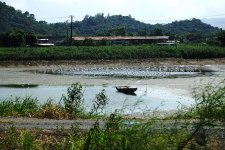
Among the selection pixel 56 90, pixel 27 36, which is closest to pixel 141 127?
pixel 56 90

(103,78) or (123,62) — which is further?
(123,62)

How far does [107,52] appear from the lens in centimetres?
7438

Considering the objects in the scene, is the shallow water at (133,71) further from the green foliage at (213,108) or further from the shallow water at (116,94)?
the green foliage at (213,108)

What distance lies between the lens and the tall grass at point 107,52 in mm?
68875

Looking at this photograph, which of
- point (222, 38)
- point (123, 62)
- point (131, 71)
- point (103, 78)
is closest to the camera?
point (103, 78)

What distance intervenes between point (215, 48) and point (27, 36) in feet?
108

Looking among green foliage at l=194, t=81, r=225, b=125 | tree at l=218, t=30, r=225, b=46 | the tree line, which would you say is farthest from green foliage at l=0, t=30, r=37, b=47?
green foliage at l=194, t=81, r=225, b=125

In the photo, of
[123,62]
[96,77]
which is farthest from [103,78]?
[123,62]

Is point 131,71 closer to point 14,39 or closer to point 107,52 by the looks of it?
point 107,52

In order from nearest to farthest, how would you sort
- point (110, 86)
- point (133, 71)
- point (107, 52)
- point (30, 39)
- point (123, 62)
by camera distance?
point (110, 86), point (133, 71), point (123, 62), point (107, 52), point (30, 39)

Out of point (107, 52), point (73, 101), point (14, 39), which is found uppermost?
point (73, 101)

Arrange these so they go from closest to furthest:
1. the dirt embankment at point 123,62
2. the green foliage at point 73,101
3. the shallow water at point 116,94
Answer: the green foliage at point 73,101, the shallow water at point 116,94, the dirt embankment at point 123,62

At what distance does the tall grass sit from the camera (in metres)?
68.9

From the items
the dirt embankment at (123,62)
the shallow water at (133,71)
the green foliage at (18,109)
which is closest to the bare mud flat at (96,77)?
the dirt embankment at (123,62)
